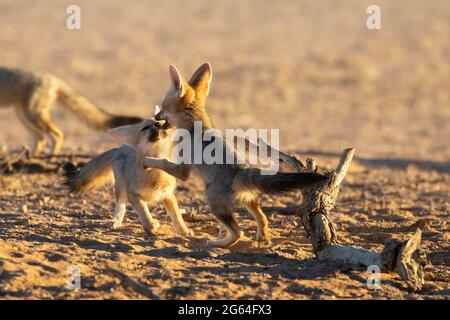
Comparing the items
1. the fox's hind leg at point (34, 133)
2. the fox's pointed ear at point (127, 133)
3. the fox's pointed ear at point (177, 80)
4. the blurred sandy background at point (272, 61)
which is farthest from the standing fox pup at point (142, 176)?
the blurred sandy background at point (272, 61)

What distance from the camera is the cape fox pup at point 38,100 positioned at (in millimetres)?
12234

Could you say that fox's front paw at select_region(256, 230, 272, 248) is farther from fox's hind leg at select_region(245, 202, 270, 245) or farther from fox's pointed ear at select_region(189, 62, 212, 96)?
fox's pointed ear at select_region(189, 62, 212, 96)

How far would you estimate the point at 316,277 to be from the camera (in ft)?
18.8

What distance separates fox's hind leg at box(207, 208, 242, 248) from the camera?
20.4 ft

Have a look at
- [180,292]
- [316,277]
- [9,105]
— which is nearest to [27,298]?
[180,292]

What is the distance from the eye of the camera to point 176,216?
6.95 meters

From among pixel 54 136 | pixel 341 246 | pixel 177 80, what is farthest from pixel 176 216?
pixel 54 136

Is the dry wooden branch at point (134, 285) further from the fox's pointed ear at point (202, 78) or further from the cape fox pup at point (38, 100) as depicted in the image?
the cape fox pup at point (38, 100)

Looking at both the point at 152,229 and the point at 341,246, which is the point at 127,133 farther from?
the point at 341,246

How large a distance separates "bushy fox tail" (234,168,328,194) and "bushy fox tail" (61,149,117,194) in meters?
1.47

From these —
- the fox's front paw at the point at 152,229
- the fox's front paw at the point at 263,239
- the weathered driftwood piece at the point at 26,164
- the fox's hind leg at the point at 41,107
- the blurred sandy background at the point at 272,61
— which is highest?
the blurred sandy background at the point at 272,61

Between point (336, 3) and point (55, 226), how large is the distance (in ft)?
79.0

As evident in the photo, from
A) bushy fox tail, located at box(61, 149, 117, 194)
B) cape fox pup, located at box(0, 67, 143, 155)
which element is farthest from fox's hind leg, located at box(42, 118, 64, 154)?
bushy fox tail, located at box(61, 149, 117, 194)
